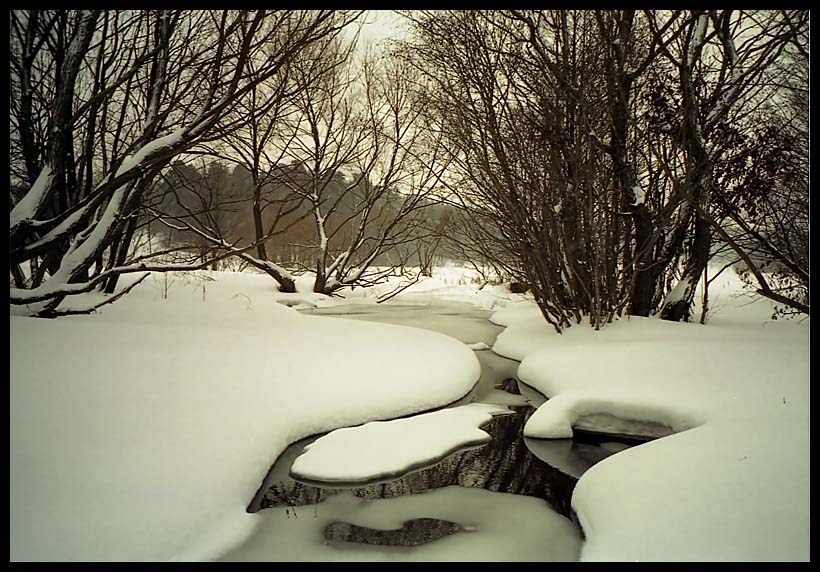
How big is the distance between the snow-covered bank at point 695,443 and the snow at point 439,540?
0.22m

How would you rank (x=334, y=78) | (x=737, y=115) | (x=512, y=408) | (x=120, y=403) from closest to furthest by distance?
1. (x=120, y=403)
2. (x=512, y=408)
3. (x=737, y=115)
4. (x=334, y=78)

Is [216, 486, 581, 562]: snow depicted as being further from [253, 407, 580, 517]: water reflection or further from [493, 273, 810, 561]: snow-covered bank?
[493, 273, 810, 561]: snow-covered bank

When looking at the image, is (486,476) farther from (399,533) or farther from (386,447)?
(399,533)

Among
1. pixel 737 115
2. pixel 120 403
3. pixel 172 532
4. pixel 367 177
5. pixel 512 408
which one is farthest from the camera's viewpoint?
pixel 367 177

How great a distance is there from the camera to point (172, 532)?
2.20m

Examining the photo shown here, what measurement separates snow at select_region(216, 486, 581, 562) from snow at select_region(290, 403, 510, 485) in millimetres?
280

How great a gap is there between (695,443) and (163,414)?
302cm

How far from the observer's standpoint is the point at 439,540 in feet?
7.89

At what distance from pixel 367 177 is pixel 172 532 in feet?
33.5

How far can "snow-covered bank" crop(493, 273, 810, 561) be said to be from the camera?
2.01 meters

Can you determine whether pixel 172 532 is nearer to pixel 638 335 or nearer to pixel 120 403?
pixel 120 403

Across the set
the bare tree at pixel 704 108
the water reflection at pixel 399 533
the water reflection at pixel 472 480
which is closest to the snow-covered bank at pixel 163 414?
the water reflection at pixel 472 480

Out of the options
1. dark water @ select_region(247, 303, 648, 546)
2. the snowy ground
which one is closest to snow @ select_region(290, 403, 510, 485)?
Result: dark water @ select_region(247, 303, 648, 546)
